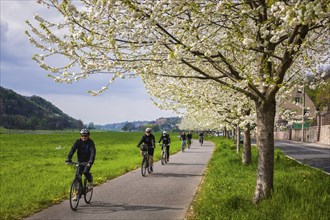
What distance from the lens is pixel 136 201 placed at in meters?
10.7

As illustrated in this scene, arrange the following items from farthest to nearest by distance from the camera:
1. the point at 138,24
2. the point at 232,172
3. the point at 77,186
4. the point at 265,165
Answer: the point at 232,172, the point at 77,186, the point at 265,165, the point at 138,24

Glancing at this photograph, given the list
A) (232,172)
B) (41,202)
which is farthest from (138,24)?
(232,172)

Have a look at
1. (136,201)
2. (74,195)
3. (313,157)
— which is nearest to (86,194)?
(74,195)

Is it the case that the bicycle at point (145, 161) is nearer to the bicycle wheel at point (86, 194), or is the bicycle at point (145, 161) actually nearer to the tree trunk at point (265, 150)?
the bicycle wheel at point (86, 194)

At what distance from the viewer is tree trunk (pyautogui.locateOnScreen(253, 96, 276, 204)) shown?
898cm

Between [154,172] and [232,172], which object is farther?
[154,172]

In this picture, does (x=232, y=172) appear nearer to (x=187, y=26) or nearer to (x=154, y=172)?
(x=154, y=172)

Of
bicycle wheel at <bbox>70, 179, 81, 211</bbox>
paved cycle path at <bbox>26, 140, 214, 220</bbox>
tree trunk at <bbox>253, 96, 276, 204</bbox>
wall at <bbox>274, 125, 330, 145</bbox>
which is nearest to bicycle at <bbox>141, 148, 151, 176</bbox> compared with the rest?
paved cycle path at <bbox>26, 140, 214, 220</bbox>

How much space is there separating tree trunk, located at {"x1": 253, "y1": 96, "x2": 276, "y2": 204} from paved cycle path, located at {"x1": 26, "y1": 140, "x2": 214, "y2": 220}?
1904mm

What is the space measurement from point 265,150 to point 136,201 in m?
3.82

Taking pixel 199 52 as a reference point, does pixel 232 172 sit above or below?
below

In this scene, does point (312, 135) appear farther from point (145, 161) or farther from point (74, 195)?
point (74, 195)

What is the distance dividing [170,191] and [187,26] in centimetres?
650

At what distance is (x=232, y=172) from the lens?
1577 cm
